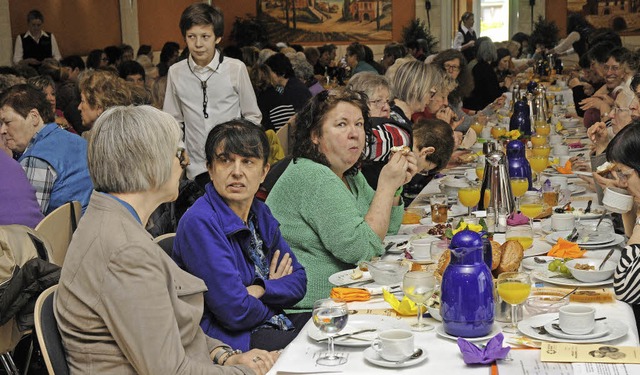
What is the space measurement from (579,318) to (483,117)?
5329mm

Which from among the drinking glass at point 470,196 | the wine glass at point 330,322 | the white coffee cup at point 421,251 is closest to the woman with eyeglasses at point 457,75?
the drinking glass at point 470,196

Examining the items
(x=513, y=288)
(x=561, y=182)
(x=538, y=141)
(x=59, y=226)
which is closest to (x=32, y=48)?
(x=538, y=141)

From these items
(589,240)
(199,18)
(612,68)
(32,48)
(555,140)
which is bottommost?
(555,140)

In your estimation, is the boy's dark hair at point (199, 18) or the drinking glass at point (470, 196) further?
the boy's dark hair at point (199, 18)

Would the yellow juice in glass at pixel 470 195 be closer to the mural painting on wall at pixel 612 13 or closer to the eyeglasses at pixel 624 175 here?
the eyeglasses at pixel 624 175

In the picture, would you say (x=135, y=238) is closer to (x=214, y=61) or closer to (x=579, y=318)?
(x=579, y=318)

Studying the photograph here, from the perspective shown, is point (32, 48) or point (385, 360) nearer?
point (385, 360)

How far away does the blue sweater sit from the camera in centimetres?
273

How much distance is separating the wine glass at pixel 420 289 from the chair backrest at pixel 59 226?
1.74 metres

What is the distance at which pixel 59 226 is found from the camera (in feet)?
12.0

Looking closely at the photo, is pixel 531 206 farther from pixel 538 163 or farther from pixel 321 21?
pixel 321 21

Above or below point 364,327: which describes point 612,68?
above

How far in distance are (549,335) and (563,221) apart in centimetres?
128

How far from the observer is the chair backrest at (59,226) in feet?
11.7
